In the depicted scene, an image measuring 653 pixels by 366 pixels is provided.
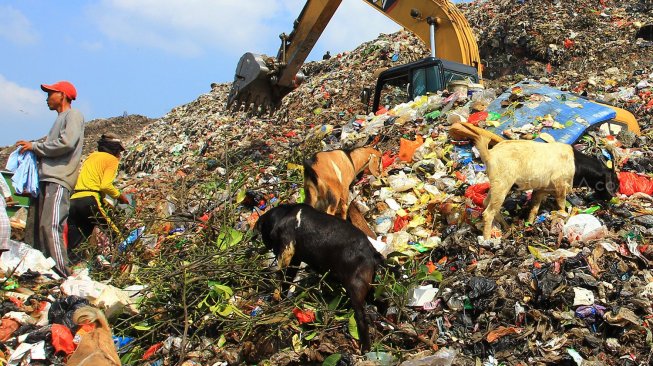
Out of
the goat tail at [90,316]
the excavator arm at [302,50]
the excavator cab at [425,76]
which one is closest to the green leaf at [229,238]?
the goat tail at [90,316]

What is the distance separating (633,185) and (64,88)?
516 cm

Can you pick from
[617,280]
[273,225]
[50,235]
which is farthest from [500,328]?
[50,235]

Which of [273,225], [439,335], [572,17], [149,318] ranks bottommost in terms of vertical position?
[439,335]

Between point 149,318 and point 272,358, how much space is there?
99 cm

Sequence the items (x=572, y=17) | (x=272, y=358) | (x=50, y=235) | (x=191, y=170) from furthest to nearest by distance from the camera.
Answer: (x=572, y=17) < (x=191, y=170) < (x=50, y=235) < (x=272, y=358)

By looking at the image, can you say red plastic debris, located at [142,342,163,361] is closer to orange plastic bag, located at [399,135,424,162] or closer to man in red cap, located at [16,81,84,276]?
man in red cap, located at [16,81,84,276]

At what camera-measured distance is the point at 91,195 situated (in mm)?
5176

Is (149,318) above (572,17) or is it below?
below

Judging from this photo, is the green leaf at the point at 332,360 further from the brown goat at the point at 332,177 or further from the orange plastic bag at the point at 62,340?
the orange plastic bag at the point at 62,340

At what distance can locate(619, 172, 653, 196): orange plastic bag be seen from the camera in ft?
18.1

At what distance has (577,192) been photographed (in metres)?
5.49

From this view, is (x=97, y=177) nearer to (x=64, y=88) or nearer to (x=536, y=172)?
(x=64, y=88)

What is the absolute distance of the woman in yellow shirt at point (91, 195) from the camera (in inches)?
202

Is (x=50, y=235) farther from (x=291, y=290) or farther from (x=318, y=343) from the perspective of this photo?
(x=318, y=343)
